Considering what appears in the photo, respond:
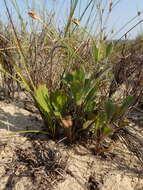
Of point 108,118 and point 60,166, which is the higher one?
point 108,118

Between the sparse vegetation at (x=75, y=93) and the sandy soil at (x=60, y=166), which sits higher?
the sparse vegetation at (x=75, y=93)

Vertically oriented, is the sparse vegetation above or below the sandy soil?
above

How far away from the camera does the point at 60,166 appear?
0.83 metres

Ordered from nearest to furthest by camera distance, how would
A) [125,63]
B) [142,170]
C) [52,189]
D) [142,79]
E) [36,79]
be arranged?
[52,189] → [142,170] → [36,79] → [142,79] → [125,63]

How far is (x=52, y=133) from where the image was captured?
38.5 inches

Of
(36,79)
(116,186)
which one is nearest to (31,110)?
(36,79)

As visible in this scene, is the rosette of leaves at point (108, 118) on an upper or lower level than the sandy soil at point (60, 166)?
upper

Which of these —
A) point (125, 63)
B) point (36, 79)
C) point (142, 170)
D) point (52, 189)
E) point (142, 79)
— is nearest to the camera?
point (52, 189)

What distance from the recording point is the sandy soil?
2.60 ft

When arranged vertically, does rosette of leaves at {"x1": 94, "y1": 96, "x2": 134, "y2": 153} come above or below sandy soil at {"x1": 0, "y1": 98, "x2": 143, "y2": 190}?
above

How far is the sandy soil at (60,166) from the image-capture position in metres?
0.79

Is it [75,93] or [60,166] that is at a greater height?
[75,93]

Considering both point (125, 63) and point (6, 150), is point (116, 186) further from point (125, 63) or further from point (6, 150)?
point (125, 63)

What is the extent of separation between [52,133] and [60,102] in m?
0.18
